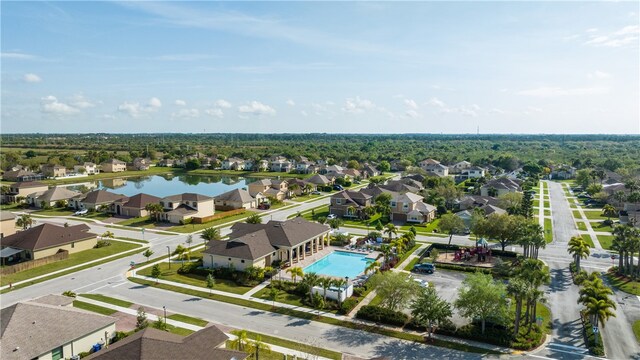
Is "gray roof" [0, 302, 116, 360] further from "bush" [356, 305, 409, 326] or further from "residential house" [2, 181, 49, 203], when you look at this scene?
"residential house" [2, 181, 49, 203]

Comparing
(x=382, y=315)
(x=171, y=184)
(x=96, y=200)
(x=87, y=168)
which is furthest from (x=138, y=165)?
(x=382, y=315)

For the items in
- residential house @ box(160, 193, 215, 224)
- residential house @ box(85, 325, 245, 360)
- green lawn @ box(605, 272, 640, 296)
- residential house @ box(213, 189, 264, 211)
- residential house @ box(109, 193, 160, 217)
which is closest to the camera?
residential house @ box(85, 325, 245, 360)

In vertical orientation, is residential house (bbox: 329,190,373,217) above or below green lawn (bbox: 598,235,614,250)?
above

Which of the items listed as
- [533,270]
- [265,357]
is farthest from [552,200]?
[265,357]

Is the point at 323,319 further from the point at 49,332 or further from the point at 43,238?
the point at 43,238

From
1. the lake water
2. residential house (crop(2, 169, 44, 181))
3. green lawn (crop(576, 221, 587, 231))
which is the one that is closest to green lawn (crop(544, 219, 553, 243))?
green lawn (crop(576, 221, 587, 231))

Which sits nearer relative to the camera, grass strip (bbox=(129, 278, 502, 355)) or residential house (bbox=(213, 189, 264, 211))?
grass strip (bbox=(129, 278, 502, 355))

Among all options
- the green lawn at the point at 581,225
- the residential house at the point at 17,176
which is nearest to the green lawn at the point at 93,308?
the green lawn at the point at 581,225
